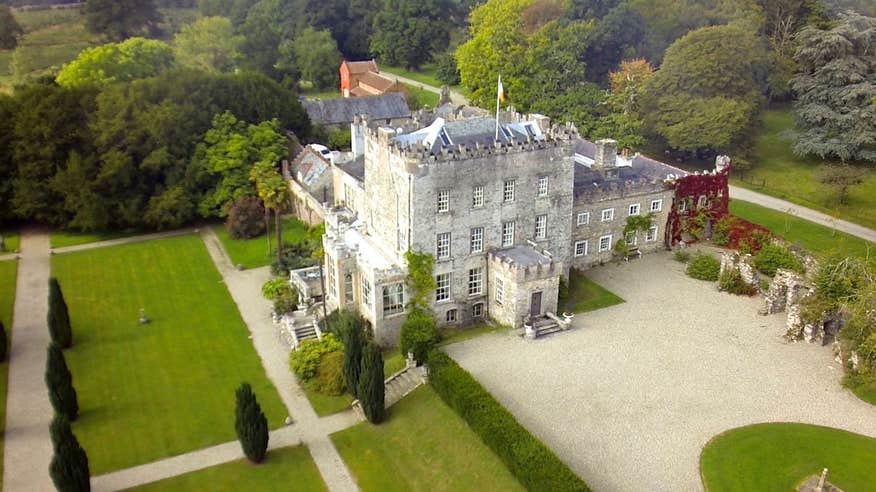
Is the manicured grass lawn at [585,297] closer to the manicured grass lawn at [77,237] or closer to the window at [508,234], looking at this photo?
the window at [508,234]

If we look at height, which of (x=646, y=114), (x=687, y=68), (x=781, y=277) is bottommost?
(x=781, y=277)

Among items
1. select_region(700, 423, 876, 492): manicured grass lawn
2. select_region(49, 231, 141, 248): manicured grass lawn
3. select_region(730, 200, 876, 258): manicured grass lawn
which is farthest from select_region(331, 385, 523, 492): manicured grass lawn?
select_region(49, 231, 141, 248): manicured grass lawn

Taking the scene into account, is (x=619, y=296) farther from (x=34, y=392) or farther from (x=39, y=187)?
(x=39, y=187)

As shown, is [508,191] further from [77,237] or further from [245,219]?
[77,237]

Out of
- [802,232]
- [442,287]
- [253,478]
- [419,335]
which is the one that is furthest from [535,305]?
[802,232]

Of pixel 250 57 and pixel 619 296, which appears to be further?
pixel 250 57

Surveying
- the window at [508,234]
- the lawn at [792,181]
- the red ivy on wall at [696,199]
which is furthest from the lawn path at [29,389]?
the lawn at [792,181]

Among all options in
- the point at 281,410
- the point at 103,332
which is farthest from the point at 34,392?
the point at 281,410
